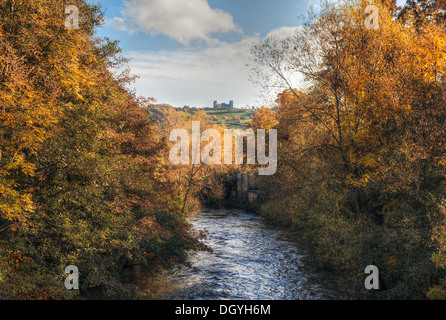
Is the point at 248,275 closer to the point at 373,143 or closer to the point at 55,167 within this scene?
the point at 373,143

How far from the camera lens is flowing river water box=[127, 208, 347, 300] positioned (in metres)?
15.4

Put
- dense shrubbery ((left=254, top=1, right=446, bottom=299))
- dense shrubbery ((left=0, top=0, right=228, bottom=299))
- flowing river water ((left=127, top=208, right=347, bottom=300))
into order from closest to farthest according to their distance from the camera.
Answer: dense shrubbery ((left=0, top=0, right=228, bottom=299))
dense shrubbery ((left=254, top=1, right=446, bottom=299))
flowing river water ((left=127, top=208, right=347, bottom=300))

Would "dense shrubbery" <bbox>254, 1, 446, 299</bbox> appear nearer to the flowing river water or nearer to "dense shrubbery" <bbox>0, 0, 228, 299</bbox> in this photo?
the flowing river water

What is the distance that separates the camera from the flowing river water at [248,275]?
50.6ft

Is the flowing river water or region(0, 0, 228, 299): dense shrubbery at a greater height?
region(0, 0, 228, 299): dense shrubbery

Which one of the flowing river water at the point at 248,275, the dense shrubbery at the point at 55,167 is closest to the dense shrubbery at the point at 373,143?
the flowing river water at the point at 248,275

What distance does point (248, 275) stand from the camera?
59.8ft

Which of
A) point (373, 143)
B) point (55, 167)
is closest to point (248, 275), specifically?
point (373, 143)

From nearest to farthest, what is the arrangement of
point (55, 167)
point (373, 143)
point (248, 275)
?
point (55, 167) → point (373, 143) → point (248, 275)

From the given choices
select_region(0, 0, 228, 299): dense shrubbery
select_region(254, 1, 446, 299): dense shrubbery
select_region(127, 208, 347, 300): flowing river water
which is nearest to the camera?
Result: select_region(0, 0, 228, 299): dense shrubbery

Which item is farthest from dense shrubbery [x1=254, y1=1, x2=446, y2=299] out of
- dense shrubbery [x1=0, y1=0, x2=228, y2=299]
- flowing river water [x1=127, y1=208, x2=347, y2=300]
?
dense shrubbery [x1=0, y1=0, x2=228, y2=299]

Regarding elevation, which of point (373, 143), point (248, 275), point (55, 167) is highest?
point (373, 143)

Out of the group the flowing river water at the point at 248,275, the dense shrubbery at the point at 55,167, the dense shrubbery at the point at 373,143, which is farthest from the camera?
the flowing river water at the point at 248,275

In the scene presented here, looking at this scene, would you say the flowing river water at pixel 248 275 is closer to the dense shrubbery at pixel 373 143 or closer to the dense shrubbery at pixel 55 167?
the dense shrubbery at pixel 373 143
